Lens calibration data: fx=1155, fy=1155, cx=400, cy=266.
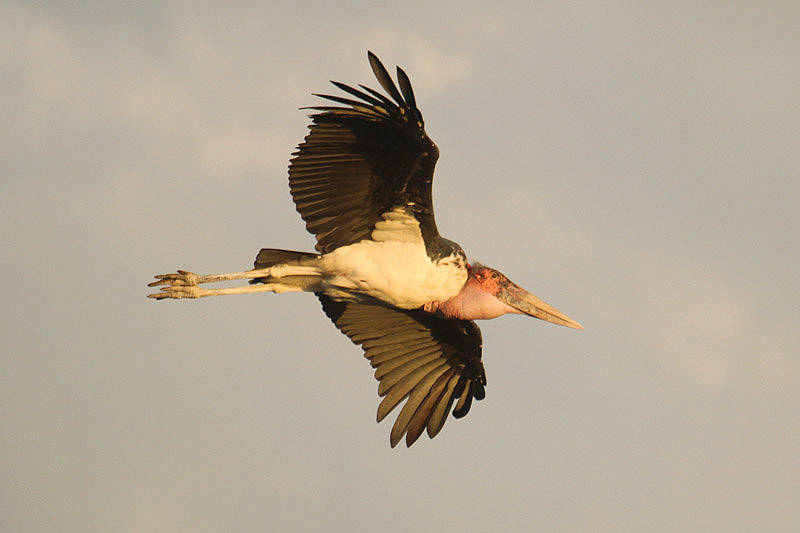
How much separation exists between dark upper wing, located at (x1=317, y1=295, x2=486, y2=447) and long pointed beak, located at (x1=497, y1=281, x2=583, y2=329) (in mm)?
598

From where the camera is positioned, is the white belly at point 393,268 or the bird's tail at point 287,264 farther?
the bird's tail at point 287,264

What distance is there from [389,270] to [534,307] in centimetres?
209

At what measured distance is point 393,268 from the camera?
1261 cm

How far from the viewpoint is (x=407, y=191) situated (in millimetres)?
12211

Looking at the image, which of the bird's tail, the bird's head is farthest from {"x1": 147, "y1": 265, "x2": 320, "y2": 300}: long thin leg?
the bird's head

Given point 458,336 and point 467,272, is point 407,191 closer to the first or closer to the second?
point 467,272

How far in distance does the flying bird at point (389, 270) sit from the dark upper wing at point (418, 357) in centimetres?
1

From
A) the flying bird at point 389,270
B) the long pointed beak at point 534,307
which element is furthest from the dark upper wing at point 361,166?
the long pointed beak at point 534,307

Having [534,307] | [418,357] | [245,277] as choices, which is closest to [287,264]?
[245,277]

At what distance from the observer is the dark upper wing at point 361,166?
11570mm

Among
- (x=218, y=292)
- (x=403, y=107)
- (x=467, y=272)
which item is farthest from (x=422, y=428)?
(x=403, y=107)

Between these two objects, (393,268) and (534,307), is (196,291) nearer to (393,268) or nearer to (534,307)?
(393,268)

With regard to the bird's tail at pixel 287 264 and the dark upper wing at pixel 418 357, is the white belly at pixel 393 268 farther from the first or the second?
the dark upper wing at pixel 418 357

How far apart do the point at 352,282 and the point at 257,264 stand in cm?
110
